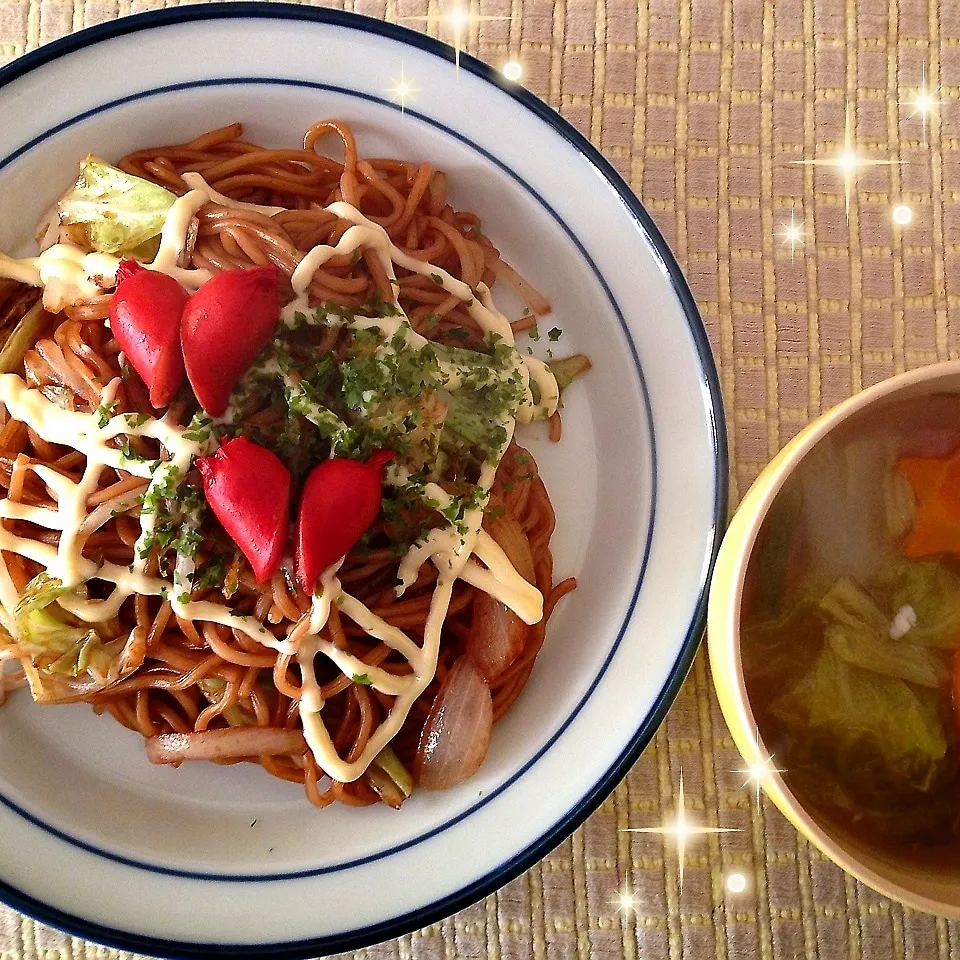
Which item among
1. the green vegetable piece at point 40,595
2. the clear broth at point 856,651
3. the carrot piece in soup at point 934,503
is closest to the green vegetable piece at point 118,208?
the green vegetable piece at point 40,595

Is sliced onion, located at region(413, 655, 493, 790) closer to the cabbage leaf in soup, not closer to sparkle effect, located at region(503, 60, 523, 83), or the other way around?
the cabbage leaf in soup

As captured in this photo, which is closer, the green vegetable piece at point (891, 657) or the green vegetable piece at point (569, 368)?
the green vegetable piece at point (891, 657)

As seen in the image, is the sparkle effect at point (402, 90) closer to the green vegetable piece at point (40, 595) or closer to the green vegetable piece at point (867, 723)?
the green vegetable piece at point (40, 595)

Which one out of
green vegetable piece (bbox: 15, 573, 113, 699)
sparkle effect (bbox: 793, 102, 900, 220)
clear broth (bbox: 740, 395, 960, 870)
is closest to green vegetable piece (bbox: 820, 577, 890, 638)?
clear broth (bbox: 740, 395, 960, 870)

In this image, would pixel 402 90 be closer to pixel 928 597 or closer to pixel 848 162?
pixel 848 162

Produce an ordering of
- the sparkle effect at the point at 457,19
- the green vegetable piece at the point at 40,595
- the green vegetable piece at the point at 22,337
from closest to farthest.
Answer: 1. the green vegetable piece at the point at 40,595
2. the green vegetable piece at the point at 22,337
3. the sparkle effect at the point at 457,19

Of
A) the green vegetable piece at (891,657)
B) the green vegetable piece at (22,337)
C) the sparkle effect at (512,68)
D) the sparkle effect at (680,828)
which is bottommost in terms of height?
the sparkle effect at (680,828)

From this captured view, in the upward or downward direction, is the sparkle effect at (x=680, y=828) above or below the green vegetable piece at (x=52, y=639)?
below

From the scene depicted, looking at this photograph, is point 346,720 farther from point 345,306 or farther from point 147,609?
point 345,306
